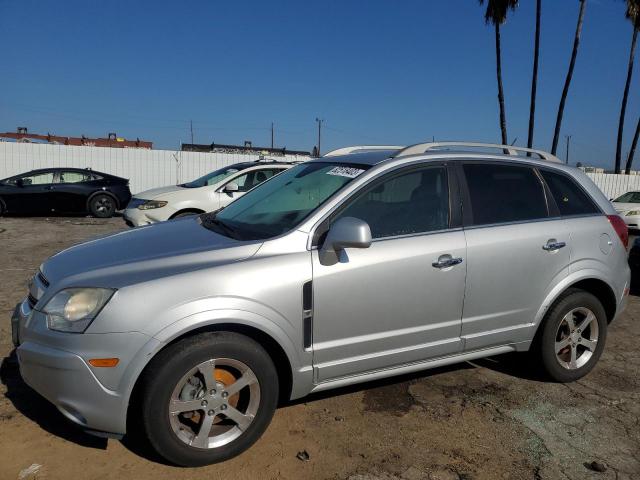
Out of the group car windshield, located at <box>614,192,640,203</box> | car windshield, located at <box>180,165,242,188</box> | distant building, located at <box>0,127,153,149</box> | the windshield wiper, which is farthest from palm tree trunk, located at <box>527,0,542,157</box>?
distant building, located at <box>0,127,153,149</box>

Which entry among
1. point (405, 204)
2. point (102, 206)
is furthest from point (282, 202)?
point (102, 206)

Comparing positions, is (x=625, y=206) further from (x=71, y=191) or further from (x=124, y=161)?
(x=124, y=161)

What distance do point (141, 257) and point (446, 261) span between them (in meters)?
1.84

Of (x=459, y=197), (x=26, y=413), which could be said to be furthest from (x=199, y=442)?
(x=459, y=197)

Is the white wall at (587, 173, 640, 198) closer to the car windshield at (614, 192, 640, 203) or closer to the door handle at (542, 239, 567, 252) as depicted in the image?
the car windshield at (614, 192, 640, 203)

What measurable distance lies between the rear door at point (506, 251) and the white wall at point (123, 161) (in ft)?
53.9

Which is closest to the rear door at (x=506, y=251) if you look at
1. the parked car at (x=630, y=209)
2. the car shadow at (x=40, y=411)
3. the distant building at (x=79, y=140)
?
the car shadow at (x=40, y=411)

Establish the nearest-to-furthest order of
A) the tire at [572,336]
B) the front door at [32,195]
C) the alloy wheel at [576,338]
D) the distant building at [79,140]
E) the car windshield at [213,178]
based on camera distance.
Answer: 1. the tire at [572,336]
2. the alloy wheel at [576,338]
3. the car windshield at [213,178]
4. the front door at [32,195]
5. the distant building at [79,140]

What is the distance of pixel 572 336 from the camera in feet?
12.8

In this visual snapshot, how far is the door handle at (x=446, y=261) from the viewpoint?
3.23 meters

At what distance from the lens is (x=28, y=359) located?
2615 mm

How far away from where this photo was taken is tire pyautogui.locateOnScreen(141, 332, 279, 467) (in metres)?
2.54

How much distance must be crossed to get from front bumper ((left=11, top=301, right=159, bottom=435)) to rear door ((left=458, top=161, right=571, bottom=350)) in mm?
2075

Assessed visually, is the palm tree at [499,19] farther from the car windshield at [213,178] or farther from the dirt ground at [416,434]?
the dirt ground at [416,434]
